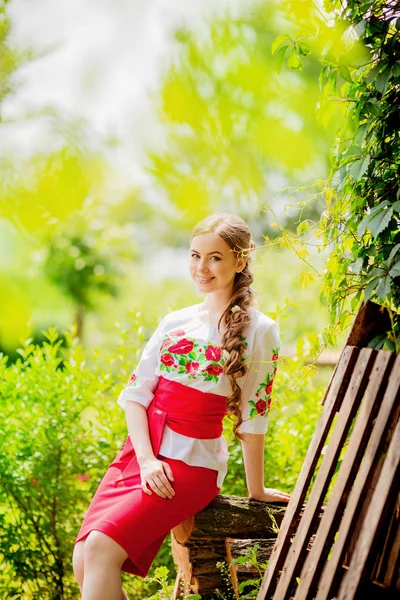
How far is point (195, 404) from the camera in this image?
73.8 inches

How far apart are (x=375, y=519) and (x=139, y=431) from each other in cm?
84

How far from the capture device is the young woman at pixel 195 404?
1.76 m

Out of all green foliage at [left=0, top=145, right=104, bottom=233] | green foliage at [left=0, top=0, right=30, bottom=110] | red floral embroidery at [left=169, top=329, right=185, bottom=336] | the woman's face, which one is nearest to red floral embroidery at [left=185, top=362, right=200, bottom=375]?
red floral embroidery at [left=169, top=329, right=185, bottom=336]

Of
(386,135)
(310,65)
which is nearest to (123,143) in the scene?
(386,135)

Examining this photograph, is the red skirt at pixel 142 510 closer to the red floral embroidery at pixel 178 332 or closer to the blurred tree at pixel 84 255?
the red floral embroidery at pixel 178 332

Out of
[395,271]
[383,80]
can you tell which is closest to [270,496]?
[395,271]

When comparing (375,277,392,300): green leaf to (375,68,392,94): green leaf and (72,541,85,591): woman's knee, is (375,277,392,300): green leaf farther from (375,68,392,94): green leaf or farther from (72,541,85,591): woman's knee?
(72,541,85,591): woman's knee

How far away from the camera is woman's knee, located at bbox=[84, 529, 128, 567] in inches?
65.6

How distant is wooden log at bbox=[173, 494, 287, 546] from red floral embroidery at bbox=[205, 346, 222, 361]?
0.42m

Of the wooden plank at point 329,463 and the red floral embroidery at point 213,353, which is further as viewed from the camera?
the red floral embroidery at point 213,353

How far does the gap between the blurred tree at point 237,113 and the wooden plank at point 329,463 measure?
1.64 feet

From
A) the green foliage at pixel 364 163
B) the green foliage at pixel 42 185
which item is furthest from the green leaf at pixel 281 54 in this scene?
the green foliage at pixel 42 185

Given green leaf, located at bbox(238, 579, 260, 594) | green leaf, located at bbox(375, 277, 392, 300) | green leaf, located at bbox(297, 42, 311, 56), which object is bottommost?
green leaf, located at bbox(238, 579, 260, 594)

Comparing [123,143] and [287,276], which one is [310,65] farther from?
[287,276]
